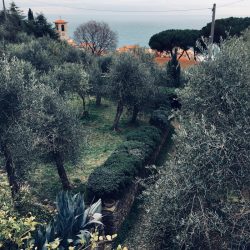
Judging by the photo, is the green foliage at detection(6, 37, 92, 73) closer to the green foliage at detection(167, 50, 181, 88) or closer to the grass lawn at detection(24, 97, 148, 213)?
the grass lawn at detection(24, 97, 148, 213)

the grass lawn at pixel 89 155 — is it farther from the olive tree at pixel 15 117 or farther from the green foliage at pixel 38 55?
the green foliage at pixel 38 55

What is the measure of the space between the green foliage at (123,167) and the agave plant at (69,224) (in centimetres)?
117

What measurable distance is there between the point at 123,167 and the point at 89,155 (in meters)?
5.93

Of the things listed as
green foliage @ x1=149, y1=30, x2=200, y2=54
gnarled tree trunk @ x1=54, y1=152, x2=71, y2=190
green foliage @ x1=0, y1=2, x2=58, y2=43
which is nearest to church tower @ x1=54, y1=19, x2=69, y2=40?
green foliage @ x1=0, y1=2, x2=58, y2=43

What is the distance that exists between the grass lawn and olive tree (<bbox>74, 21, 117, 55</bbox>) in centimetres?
4684

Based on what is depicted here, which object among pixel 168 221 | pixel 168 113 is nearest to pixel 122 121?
pixel 168 113

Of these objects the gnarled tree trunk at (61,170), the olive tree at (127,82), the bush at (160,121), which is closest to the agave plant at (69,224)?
the gnarled tree trunk at (61,170)

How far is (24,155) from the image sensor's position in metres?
12.2

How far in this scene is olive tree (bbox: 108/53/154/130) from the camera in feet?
74.3

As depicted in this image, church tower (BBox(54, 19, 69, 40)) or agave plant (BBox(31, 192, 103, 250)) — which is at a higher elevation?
church tower (BBox(54, 19, 69, 40))

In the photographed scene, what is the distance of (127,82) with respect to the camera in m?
22.8

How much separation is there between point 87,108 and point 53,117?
14853mm

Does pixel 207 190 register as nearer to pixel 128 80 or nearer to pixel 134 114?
pixel 128 80

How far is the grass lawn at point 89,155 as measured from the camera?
48.6 feet
